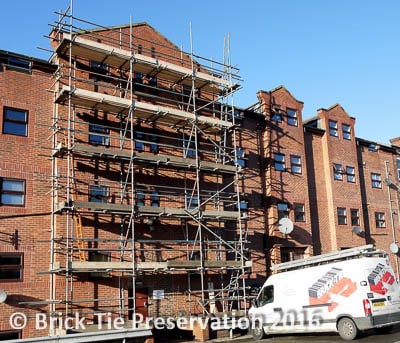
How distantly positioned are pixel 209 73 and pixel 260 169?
5.31 metres

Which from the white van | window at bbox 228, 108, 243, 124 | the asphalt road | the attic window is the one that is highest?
Answer: the attic window

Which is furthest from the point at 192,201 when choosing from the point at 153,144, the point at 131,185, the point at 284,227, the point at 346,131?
the point at 346,131

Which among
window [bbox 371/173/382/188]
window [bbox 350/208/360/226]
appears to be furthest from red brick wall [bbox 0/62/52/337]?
window [bbox 371/173/382/188]

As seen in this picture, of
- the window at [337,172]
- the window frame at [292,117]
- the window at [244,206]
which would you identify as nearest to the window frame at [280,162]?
the window frame at [292,117]

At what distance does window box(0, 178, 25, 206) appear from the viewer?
1555cm

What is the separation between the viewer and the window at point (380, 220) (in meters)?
29.1

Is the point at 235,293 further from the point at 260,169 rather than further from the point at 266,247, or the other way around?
the point at 260,169

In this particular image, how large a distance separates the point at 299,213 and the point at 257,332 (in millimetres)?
9378

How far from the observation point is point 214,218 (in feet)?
61.3

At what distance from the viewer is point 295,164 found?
80.9 ft

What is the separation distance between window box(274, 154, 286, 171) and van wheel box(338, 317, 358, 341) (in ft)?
36.2

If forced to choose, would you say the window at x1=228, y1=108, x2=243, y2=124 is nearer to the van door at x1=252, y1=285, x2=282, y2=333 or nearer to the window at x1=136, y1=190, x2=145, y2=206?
the window at x1=136, y1=190, x2=145, y2=206

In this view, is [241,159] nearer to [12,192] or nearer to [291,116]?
[291,116]

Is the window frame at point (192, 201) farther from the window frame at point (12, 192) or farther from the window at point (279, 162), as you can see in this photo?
the window frame at point (12, 192)
